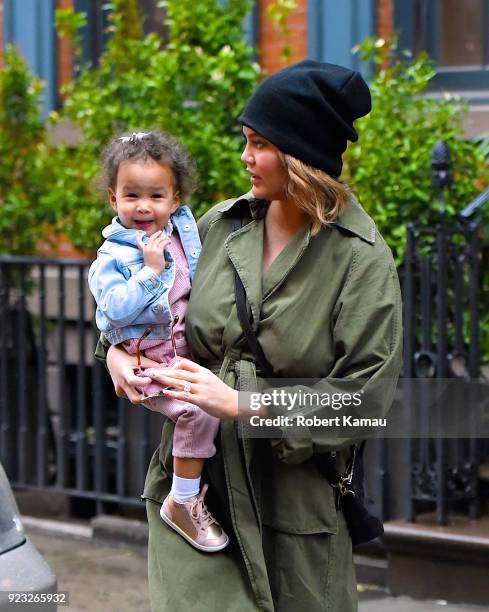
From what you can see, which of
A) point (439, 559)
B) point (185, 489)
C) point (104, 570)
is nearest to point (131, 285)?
point (185, 489)

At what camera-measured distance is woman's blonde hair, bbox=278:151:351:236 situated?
11.3 feet

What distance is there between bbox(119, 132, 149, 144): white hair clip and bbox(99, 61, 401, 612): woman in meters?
0.38

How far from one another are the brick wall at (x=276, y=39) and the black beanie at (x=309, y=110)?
539 centimetres

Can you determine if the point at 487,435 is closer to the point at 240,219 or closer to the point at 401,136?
the point at 401,136

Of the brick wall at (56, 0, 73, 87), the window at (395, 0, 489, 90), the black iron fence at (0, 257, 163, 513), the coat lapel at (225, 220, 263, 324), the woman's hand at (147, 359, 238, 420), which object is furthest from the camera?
the brick wall at (56, 0, 73, 87)

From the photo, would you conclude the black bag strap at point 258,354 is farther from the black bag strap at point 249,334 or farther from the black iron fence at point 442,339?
the black iron fence at point 442,339

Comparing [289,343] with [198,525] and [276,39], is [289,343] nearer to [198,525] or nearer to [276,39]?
[198,525]

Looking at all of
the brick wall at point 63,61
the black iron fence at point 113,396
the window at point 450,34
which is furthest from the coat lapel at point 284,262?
the brick wall at point 63,61

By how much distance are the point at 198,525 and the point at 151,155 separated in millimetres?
1036

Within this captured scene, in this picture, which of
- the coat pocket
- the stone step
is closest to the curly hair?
the coat pocket

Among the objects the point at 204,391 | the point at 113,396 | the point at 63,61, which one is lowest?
the point at 113,396

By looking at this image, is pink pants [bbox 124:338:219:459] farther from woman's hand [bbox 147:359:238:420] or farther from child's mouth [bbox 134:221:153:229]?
child's mouth [bbox 134:221:153:229]

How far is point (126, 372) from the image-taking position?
3605 millimetres

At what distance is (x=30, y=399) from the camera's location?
8148 millimetres
